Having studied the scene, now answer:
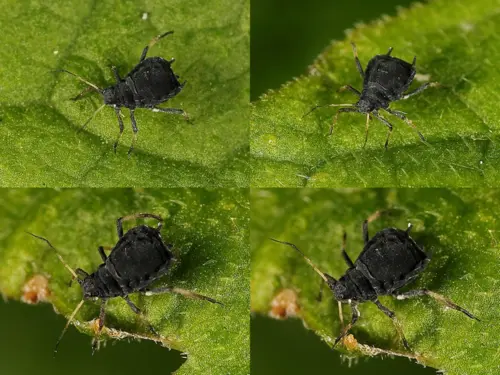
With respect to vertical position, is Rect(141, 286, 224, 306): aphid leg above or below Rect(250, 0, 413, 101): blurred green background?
below

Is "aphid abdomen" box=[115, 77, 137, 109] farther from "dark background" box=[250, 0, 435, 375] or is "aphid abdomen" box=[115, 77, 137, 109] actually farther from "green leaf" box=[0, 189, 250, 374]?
"dark background" box=[250, 0, 435, 375]

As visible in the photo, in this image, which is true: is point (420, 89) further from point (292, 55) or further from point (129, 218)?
point (129, 218)

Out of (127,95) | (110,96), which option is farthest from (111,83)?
(127,95)

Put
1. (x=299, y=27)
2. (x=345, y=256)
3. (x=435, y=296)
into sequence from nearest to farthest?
(x=435, y=296) → (x=345, y=256) → (x=299, y=27)

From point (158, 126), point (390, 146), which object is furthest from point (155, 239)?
point (390, 146)

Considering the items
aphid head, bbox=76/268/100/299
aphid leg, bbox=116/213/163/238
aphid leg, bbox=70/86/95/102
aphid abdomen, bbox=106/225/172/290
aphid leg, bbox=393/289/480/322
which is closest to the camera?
aphid leg, bbox=393/289/480/322

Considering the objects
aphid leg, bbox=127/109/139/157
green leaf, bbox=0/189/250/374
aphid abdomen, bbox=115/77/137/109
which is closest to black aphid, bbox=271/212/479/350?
green leaf, bbox=0/189/250/374

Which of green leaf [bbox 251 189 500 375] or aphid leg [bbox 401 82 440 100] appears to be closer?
green leaf [bbox 251 189 500 375]
